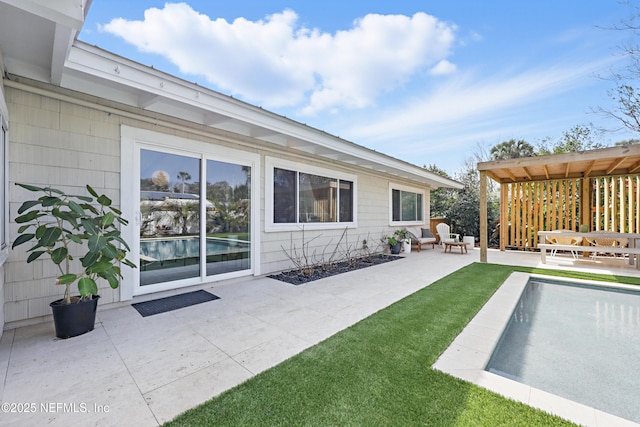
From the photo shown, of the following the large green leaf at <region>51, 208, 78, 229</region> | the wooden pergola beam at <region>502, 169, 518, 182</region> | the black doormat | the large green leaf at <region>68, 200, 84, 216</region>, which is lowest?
Answer: the black doormat

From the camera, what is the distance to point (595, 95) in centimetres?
944

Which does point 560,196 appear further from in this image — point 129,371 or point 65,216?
point 65,216

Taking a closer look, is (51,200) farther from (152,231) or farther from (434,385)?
(434,385)

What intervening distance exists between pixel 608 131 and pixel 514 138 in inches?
280

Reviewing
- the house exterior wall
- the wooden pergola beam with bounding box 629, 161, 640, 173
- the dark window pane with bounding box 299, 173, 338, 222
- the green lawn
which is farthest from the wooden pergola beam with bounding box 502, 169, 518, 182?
the house exterior wall

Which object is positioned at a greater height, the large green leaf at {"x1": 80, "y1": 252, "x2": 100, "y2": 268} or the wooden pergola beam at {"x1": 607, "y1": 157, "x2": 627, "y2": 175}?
the wooden pergola beam at {"x1": 607, "y1": 157, "x2": 627, "y2": 175}

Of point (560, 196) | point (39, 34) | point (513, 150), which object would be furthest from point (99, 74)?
point (513, 150)

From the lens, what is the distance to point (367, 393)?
6.02ft

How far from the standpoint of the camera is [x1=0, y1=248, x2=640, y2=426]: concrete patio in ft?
5.74

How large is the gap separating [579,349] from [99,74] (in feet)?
18.2

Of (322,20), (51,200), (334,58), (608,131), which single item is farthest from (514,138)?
(51,200)

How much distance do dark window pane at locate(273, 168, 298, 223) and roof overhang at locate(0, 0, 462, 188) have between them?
77cm

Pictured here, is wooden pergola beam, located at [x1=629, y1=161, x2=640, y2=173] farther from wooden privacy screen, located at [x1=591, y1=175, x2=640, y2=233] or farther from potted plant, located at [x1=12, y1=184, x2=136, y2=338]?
potted plant, located at [x1=12, y1=184, x2=136, y2=338]

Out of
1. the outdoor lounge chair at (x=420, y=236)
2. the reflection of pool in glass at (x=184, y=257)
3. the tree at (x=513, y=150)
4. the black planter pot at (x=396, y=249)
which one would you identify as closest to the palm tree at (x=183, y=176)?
the reflection of pool in glass at (x=184, y=257)
